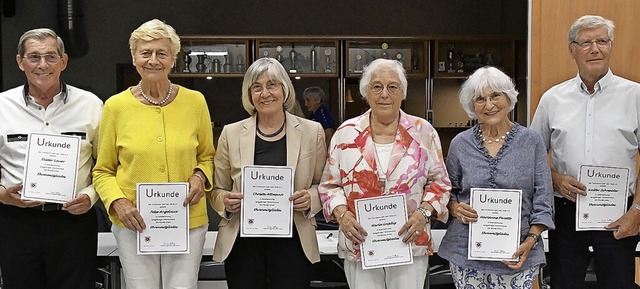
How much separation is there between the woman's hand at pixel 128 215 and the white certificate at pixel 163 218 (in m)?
0.03

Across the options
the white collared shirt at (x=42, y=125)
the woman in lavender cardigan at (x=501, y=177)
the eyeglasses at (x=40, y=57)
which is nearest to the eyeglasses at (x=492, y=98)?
the woman in lavender cardigan at (x=501, y=177)

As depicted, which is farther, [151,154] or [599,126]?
[599,126]

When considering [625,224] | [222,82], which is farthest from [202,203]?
[222,82]

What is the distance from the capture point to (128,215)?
315 centimetres

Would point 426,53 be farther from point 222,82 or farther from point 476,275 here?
point 476,275

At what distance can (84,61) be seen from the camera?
357 inches

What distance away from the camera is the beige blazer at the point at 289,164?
328 centimetres

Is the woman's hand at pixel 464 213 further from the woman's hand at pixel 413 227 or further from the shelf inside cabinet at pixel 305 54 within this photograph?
the shelf inside cabinet at pixel 305 54

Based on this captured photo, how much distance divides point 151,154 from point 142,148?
47 millimetres

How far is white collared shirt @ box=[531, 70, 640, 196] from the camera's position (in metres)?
3.38

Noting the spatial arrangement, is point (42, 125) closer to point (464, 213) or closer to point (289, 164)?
point (289, 164)

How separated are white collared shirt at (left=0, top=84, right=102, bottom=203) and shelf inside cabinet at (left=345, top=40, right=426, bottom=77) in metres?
5.17

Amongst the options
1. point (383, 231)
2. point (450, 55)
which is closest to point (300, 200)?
point (383, 231)

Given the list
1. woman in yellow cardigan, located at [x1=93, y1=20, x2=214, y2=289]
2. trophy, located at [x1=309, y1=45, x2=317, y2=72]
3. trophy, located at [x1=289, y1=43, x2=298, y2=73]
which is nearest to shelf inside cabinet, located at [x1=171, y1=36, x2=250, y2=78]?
trophy, located at [x1=289, y1=43, x2=298, y2=73]
